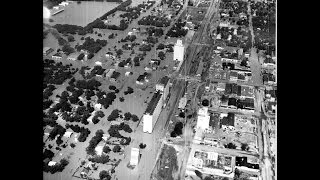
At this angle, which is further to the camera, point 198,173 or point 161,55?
point 161,55

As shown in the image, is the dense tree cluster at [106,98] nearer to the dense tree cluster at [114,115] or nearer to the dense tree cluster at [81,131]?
the dense tree cluster at [114,115]

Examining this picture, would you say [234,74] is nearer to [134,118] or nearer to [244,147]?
[244,147]

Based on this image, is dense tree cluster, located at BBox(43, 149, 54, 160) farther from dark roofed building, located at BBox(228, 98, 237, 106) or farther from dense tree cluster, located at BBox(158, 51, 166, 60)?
dense tree cluster, located at BBox(158, 51, 166, 60)

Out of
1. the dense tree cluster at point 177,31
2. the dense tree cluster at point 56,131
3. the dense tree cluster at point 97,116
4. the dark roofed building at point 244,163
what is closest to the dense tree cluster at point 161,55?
the dense tree cluster at point 177,31

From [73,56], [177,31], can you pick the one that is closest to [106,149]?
[73,56]

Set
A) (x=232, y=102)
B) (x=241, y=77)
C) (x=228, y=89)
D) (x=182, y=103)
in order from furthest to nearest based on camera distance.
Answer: (x=241, y=77) → (x=228, y=89) → (x=232, y=102) → (x=182, y=103)

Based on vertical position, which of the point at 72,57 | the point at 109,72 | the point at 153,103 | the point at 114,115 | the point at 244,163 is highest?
the point at 153,103
